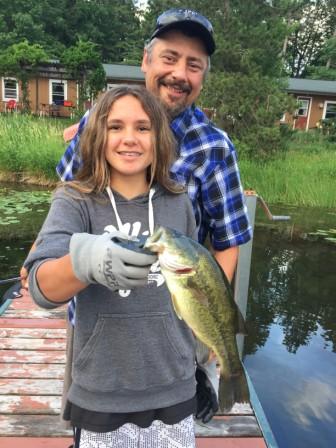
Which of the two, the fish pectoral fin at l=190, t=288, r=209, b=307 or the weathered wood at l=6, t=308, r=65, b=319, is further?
the weathered wood at l=6, t=308, r=65, b=319

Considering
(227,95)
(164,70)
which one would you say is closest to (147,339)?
(164,70)

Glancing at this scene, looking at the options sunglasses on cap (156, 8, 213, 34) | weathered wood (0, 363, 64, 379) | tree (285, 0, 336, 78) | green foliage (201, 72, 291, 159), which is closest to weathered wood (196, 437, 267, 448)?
weathered wood (0, 363, 64, 379)

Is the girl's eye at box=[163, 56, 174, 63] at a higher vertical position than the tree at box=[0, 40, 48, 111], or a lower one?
lower

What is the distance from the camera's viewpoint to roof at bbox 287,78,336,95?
2561 centimetres

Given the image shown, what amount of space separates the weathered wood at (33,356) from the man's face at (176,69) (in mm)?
2215

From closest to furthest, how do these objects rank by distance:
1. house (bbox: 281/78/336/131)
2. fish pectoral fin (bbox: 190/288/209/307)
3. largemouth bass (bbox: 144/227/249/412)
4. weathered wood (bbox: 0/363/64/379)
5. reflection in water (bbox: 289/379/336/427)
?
1. largemouth bass (bbox: 144/227/249/412)
2. fish pectoral fin (bbox: 190/288/209/307)
3. weathered wood (bbox: 0/363/64/379)
4. reflection in water (bbox: 289/379/336/427)
5. house (bbox: 281/78/336/131)

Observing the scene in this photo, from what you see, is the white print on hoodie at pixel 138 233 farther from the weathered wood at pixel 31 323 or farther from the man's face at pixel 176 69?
the weathered wood at pixel 31 323

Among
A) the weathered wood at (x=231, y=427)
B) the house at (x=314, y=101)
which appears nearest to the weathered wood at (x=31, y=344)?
the weathered wood at (x=231, y=427)

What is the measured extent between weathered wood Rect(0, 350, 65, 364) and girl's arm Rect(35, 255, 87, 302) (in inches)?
86.6

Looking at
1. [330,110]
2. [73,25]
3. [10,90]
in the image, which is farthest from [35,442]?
[73,25]

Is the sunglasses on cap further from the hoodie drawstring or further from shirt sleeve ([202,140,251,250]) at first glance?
the hoodie drawstring

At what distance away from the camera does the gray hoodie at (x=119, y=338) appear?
138 centimetres

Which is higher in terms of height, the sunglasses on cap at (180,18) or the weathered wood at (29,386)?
the sunglasses on cap at (180,18)

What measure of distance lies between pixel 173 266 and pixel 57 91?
85.0ft
